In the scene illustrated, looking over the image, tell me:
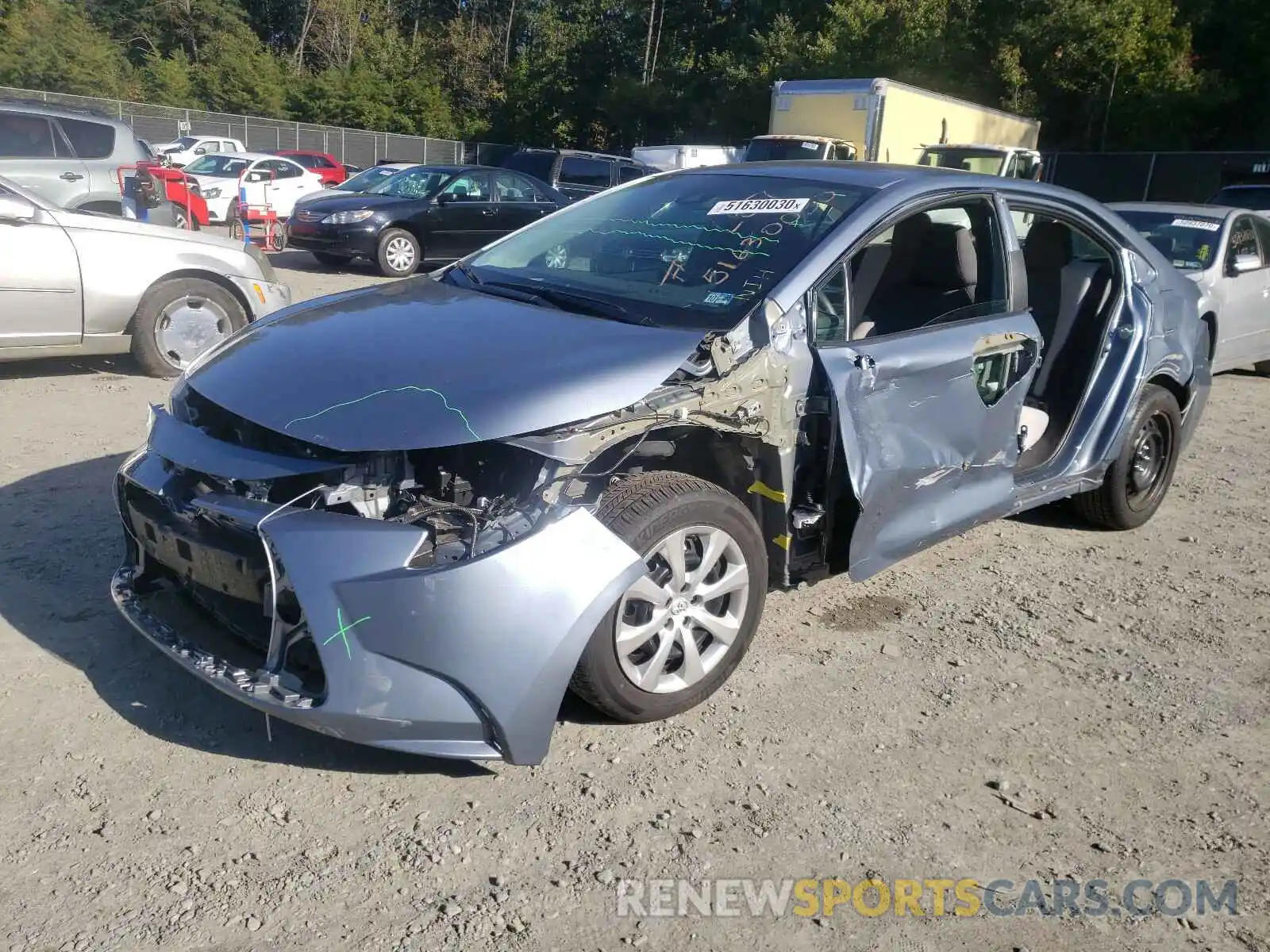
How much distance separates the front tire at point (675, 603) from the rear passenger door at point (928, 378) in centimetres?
52

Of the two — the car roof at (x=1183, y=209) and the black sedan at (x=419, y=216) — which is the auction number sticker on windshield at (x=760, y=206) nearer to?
the car roof at (x=1183, y=209)

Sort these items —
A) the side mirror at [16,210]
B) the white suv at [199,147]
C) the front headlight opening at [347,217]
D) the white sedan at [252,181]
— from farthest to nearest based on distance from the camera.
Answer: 1. the white suv at [199,147]
2. the white sedan at [252,181]
3. the front headlight opening at [347,217]
4. the side mirror at [16,210]

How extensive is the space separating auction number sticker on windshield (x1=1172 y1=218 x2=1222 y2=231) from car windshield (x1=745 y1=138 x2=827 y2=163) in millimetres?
10000

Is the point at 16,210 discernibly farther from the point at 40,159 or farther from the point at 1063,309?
the point at 1063,309

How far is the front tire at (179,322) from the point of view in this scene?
709 centimetres

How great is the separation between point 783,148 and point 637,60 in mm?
28976

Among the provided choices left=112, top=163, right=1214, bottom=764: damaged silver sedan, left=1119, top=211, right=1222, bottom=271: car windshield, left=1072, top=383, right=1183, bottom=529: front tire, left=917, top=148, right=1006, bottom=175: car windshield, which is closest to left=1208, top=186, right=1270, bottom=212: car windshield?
left=917, top=148, right=1006, bottom=175: car windshield

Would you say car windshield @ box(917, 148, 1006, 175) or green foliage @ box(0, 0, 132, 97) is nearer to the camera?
car windshield @ box(917, 148, 1006, 175)

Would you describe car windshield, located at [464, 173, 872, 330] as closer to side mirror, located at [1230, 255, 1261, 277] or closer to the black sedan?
side mirror, located at [1230, 255, 1261, 277]

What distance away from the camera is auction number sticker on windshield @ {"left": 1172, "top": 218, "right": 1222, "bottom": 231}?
333 inches

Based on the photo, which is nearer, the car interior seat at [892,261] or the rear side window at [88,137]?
the car interior seat at [892,261]

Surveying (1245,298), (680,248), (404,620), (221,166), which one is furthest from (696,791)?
(221,166)

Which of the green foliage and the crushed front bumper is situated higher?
the green foliage

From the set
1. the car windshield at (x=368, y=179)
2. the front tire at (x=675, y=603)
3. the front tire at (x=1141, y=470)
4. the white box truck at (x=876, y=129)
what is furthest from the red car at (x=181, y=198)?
the front tire at (x=675, y=603)
